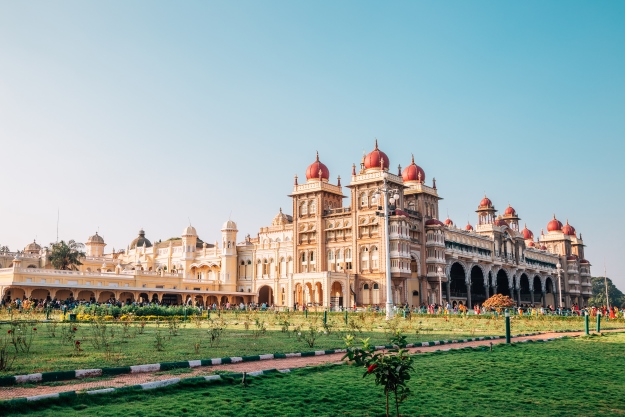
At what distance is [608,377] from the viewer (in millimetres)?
10523

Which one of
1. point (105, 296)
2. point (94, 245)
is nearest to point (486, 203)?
point (105, 296)

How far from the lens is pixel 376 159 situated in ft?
197

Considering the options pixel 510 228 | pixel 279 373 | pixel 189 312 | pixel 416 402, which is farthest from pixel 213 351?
pixel 510 228

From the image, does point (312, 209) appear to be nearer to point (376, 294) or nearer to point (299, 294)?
point (299, 294)

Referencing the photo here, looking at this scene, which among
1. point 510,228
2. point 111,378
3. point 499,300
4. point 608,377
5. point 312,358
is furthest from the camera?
point 510,228

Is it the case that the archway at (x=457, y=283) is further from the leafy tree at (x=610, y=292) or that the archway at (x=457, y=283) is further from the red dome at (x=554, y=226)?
the leafy tree at (x=610, y=292)

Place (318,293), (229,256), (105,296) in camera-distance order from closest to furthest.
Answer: (105,296) → (318,293) → (229,256)

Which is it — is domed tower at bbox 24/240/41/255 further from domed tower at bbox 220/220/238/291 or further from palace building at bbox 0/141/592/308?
domed tower at bbox 220/220/238/291

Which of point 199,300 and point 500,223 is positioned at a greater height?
point 500,223

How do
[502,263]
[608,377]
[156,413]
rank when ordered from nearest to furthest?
1. [156,413]
2. [608,377]
3. [502,263]

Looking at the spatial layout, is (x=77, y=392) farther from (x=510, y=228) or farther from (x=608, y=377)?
(x=510, y=228)

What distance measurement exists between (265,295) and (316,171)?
61.7 feet

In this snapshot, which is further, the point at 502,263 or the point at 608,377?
the point at 502,263

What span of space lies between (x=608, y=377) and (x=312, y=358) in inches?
246
